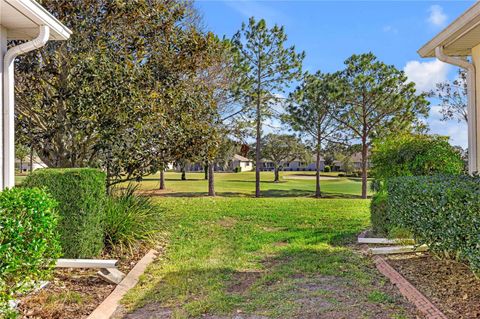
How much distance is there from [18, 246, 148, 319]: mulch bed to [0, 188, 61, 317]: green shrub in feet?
1.37

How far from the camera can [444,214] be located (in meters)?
4.02

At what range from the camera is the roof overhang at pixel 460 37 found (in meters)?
4.72

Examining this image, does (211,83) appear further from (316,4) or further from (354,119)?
(354,119)

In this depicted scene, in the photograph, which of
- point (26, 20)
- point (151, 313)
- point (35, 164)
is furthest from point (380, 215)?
point (35, 164)

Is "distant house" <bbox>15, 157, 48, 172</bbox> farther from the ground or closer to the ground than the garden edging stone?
farther from the ground

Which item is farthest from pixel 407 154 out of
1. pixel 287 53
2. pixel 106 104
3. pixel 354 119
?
pixel 354 119

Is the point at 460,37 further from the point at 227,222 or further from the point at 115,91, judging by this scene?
the point at 227,222

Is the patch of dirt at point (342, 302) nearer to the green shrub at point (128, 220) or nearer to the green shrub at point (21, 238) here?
the green shrub at point (21, 238)

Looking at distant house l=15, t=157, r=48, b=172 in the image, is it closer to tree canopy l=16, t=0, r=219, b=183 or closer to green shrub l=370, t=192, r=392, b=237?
tree canopy l=16, t=0, r=219, b=183

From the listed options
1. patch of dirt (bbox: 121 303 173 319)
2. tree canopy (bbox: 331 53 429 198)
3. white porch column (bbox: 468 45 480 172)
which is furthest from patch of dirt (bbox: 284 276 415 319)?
tree canopy (bbox: 331 53 429 198)

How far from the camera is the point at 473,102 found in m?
5.84

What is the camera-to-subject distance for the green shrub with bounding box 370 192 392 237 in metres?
6.94

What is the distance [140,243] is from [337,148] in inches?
833

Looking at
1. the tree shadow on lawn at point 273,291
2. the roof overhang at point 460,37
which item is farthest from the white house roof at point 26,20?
the roof overhang at point 460,37
